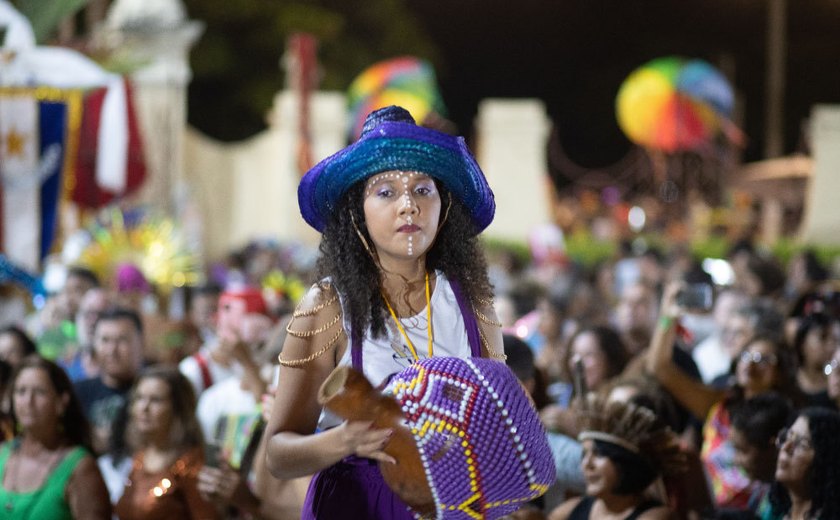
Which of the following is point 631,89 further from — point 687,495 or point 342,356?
point 342,356

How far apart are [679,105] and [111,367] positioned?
23.0m

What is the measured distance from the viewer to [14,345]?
7.71 metres

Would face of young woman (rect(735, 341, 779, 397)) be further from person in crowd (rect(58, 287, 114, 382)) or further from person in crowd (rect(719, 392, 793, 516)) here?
person in crowd (rect(58, 287, 114, 382))

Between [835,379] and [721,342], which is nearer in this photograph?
[835,379]

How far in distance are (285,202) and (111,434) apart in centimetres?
2008

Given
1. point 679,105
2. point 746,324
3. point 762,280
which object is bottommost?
point 746,324

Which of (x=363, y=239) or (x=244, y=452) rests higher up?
(x=363, y=239)

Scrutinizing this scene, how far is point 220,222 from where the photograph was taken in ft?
90.4

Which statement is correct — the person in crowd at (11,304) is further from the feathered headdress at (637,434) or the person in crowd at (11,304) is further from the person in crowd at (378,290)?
the person in crowd at (378,290)

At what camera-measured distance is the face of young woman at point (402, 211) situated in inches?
143

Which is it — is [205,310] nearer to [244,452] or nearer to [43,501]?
[244,452]

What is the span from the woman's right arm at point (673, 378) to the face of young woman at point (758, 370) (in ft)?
0.78

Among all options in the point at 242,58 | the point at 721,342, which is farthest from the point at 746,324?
the point at 242,58

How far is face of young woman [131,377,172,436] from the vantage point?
6.14 metres
